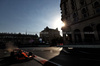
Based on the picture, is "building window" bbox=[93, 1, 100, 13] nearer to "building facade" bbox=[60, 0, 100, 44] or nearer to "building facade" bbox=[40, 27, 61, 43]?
"building facade" bbox=[60, 0, 100, 44]

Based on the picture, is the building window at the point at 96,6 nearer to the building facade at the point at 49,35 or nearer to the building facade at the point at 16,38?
the building facade at the point at 49,35

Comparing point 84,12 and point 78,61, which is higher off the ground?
point 84,12

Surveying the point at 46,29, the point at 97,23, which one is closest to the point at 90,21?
the point at 97,23

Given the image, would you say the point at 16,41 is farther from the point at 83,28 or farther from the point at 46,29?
the point at 83,28

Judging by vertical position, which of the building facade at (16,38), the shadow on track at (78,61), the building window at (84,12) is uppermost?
the building window at (84,12)

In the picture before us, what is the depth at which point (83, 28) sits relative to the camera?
20.9 meters

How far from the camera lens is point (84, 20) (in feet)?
67.4

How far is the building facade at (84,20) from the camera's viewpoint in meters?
17.9

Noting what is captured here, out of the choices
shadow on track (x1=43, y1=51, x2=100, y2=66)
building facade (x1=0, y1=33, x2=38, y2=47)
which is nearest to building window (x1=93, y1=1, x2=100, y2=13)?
shadow on track (x1=43, y1=51, x2=100, y2=66)

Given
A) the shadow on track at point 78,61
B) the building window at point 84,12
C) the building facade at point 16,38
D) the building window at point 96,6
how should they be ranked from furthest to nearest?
the building facade at point 16,38 < the building window at point 84,12 < the building window at point 96,6 < the shadow on track at point 78,61

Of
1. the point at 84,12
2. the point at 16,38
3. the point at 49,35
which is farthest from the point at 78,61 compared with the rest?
the point at 49,35

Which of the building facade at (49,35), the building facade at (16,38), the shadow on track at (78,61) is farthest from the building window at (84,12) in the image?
the building facade at (16,38)

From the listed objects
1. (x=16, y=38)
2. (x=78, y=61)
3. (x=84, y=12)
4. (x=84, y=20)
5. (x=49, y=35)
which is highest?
(x=84, y=12)

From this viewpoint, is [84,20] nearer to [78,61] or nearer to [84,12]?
[84,12]
